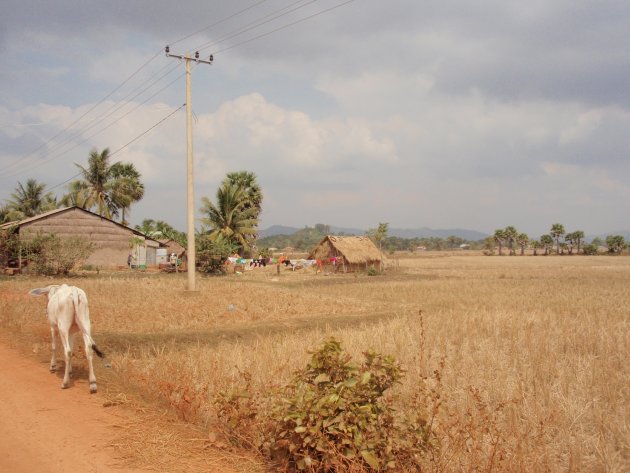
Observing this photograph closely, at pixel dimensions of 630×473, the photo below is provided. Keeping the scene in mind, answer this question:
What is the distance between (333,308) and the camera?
16750mm

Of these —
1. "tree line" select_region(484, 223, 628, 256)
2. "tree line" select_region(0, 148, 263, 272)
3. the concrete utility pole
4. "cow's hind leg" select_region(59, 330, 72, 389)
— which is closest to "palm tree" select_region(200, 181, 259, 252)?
"tree line" select_region(0, 148, 263, 272)

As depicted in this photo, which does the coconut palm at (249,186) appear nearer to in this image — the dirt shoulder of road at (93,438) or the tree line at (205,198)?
the tree line at (205,198)

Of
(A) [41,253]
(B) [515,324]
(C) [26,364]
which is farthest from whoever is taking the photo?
(A) [41,253]

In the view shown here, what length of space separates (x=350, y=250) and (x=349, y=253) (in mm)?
536

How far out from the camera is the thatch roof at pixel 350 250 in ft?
126

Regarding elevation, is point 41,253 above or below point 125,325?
above

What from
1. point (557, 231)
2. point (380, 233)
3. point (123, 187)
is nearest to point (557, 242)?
point (557, 231)

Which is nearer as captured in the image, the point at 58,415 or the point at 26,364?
the point at 58,415

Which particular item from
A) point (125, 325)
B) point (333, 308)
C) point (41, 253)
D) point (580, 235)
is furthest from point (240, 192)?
point (580, 235)

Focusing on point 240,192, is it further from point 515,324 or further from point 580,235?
point 580,235

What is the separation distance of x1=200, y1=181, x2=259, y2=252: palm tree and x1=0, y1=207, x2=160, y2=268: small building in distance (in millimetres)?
5710

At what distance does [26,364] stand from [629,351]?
9.74 meters

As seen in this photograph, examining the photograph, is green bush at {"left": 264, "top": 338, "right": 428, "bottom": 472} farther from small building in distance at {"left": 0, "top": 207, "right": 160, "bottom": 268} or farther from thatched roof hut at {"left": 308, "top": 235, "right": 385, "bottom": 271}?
thatched roof hut at {"left": 308, "top": 235, "right": 385, "bottom": 271}

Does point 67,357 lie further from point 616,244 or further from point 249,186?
point 616,244
